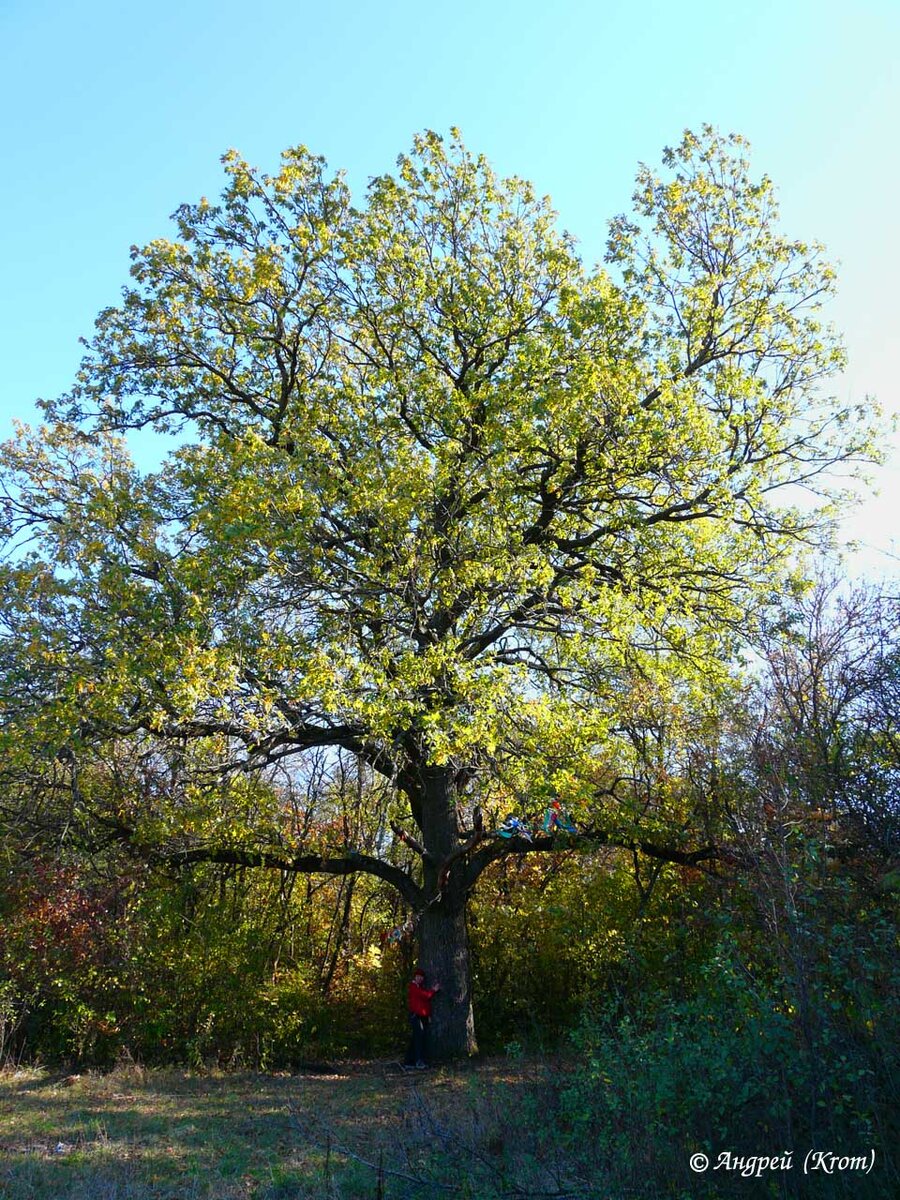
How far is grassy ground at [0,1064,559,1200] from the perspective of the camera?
6359mm

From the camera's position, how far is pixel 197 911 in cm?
1372

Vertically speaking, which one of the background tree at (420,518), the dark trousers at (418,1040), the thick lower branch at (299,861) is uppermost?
the background tree at (420,518)

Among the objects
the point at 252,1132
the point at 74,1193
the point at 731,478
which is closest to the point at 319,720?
the point at 252,1132

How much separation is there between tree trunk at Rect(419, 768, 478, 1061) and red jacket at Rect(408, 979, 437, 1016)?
16cm

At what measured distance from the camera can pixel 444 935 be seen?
40.3 feet

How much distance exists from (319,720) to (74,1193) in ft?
17.4

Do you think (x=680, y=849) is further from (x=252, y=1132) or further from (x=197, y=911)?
(x=197, y=911)

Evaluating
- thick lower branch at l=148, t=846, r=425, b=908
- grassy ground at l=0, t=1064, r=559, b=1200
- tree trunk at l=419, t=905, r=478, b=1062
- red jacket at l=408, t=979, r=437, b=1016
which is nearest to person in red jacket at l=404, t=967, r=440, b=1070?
red jacket at l=408, t=979, r=437, b=1016

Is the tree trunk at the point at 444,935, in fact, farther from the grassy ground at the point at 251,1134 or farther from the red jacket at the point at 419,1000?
the grassy ground at the point at 251,1134

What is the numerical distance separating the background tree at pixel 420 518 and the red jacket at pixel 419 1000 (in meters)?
0.28

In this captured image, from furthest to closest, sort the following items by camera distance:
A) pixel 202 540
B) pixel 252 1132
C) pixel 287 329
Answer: pixel 287 329
pixel 202 540
pixel 252 1132

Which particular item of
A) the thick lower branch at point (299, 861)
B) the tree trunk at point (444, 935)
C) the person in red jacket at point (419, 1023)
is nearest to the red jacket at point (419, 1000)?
the person in red jacket at point (419, 1023)

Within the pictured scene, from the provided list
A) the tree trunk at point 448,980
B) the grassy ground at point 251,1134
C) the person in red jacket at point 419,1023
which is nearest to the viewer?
the grassy ground at point 251,1134

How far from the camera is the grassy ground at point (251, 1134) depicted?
636 cm
